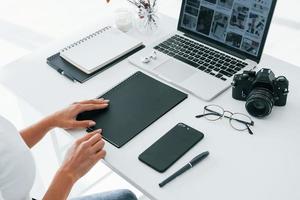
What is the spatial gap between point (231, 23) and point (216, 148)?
49 centimetres

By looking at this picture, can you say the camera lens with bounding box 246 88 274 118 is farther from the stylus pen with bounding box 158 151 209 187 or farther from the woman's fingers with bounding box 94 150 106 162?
the woman's fingers with bounding box 94 150 106 162

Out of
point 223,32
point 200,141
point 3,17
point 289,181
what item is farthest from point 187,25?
point 3,17

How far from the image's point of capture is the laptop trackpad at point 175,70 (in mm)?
1536

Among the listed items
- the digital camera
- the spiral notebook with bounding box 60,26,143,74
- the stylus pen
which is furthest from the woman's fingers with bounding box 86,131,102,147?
the digital camera

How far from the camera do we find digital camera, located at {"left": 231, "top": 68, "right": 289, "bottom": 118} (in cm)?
133

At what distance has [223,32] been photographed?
1566mm

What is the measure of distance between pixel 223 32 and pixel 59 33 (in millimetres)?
1962

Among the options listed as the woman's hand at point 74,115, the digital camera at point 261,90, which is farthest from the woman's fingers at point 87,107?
the digital camera at point 261,90

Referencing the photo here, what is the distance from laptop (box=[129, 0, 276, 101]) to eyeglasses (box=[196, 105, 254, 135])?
0.05 meters

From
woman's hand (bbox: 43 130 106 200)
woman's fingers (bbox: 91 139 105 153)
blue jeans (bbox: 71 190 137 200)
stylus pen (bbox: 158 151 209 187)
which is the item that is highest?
stylus pen (bbox: 158 151 209 187)

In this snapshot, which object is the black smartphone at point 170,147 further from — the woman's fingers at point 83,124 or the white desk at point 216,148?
the woman's fingers at point 83,124

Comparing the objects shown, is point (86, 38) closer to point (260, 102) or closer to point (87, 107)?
point (87, 107)

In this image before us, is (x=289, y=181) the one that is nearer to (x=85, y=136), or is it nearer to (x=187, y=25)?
(x=85, y=136)

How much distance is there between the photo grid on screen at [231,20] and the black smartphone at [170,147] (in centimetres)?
40
